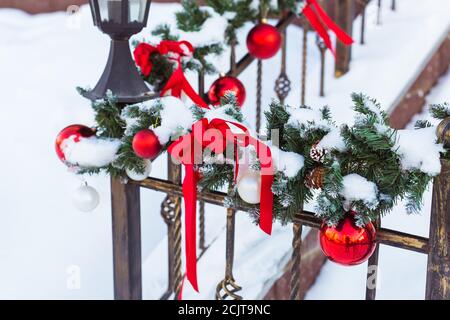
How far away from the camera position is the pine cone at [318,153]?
100cm

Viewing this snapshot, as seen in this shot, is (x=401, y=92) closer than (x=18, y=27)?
Yes

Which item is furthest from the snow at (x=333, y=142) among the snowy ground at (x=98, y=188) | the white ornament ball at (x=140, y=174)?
the snowy ground at (x=98, y=188)

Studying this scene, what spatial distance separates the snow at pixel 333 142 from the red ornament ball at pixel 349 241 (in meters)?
0.12

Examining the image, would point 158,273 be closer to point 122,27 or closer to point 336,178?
point 122,27

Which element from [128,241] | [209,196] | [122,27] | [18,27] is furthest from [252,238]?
[18,27]

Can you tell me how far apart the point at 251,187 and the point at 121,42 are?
0.59 metres

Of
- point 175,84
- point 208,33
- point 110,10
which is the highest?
point 208,33

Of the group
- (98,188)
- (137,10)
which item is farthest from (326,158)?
(98,188)

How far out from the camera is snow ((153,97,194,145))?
3.98 ft

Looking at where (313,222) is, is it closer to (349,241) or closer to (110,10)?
(349,241)

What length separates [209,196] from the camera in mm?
1240

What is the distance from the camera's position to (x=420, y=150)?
924 mm
